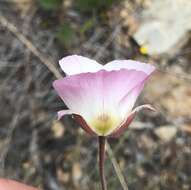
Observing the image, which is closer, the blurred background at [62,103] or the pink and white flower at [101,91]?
the pink and white flower at [101,91]

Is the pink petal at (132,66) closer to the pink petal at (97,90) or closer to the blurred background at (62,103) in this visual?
the pink petal at (97,90)

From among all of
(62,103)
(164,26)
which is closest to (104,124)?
(62,103)

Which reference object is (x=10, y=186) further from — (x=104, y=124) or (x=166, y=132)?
(x=166, y=132)

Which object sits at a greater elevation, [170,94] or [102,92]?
[102,92]

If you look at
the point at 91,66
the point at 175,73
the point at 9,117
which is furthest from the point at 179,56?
the point at 91,66

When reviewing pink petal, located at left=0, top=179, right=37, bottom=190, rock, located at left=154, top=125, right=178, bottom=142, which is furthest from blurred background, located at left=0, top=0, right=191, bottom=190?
pink petal, located at left=0, top=179, right=37, bottom=190

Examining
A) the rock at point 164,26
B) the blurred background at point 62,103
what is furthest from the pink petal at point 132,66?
the rock at point 164,26
